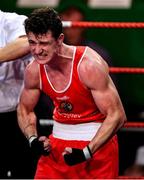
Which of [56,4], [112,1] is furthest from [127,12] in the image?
[56,4]

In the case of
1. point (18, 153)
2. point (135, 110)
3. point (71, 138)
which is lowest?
point (135, 110)

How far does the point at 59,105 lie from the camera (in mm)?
2725

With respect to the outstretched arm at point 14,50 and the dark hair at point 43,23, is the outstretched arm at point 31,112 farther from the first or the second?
the dark hair at point 43,23

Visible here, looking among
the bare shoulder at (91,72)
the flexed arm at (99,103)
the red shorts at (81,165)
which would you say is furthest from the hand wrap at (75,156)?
the bare shoulder at (91,72)

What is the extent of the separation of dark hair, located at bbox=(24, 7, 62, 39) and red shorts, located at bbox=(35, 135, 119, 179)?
0.53m

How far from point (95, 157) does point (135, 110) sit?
1.28 metres

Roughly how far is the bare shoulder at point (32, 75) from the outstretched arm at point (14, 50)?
7cm

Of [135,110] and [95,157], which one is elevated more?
[95,157]

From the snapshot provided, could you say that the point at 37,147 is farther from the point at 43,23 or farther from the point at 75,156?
the point at 43,23

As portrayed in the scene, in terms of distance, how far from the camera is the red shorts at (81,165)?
8.96 feet

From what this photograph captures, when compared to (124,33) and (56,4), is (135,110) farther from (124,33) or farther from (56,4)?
(56,4)

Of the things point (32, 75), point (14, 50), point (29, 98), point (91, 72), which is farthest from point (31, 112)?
point (91, 72)

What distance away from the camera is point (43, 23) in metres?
2.52

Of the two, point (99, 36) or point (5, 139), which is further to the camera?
point (99, 36)
